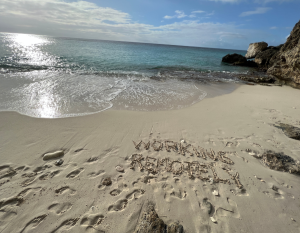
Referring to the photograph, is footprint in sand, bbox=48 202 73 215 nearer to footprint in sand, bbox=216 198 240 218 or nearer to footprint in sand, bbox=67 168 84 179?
footprint in sand, bbox=67 168 84 179

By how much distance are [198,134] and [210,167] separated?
1339mm

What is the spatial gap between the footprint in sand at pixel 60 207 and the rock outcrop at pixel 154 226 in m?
1.28

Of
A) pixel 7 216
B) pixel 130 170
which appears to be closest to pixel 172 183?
pixel 130 170

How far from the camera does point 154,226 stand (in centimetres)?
210

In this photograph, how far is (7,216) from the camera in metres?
2.26

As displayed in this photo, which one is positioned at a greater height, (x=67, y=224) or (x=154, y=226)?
(x=154, y=226)

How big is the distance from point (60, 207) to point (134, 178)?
4.56 feet

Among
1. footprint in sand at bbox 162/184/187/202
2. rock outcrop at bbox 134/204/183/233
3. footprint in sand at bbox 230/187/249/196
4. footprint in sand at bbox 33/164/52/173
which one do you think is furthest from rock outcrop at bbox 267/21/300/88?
footprint in sand at bbox 33/164/52/173

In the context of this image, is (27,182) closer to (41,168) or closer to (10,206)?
(41,168)

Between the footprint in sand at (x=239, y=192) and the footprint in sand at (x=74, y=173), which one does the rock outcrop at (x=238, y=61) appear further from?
the footprint in sand at (x=74, y=173)

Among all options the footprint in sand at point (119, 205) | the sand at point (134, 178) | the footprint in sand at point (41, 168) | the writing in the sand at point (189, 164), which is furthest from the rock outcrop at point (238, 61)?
the footprint in sand at point (41, 168)

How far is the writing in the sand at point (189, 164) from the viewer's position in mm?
3146

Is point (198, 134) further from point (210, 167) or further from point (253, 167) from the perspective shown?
point (253, 167)

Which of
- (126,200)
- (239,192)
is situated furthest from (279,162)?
(126,200)
